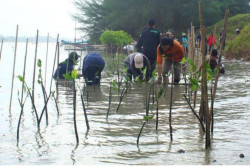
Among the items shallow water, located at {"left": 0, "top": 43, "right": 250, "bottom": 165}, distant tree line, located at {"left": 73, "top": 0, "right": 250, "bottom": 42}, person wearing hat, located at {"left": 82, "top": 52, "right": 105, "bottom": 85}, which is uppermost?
distant tree line, located at {"left": 73, "top": 0, "right": 250, "bottom": 42}

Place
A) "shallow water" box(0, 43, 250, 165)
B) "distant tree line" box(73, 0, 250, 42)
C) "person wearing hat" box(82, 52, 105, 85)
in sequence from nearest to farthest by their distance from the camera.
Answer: "shallow water" box(0, 43, 250, 165) < "person wearing hat" box(82, 52, 105, 85) < "distant tree line" box(73, 0, 250, 42)

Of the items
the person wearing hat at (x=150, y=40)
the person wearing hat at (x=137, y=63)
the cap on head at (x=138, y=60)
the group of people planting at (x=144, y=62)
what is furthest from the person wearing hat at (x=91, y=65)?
the person wearing hat at (x=150, y=40)

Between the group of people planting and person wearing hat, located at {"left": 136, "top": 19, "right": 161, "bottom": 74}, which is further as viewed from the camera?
person wearing hat, located at {"left": 136, "top": 19, "right": 161, "bottom": 74}

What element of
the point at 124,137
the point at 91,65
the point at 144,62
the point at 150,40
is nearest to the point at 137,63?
the point at 144,62

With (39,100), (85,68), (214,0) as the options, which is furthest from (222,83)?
(214,0)

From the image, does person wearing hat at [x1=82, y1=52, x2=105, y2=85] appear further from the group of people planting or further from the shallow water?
the shallow water

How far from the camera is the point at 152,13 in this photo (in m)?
36.0

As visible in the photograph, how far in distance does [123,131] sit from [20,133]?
3.97 ft

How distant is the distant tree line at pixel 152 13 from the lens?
35.4 metres

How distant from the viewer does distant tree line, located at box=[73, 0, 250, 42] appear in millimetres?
35375

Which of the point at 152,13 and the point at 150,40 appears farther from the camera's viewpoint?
the point at 152,13

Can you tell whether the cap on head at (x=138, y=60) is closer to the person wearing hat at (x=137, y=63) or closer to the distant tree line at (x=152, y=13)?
the person wearing hat at (x=137, y=63)

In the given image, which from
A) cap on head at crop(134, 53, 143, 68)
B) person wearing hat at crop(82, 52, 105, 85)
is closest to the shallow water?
cap on head at crop(134, 53, 143, 68)

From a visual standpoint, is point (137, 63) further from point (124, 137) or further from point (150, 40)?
point (124, 137)
